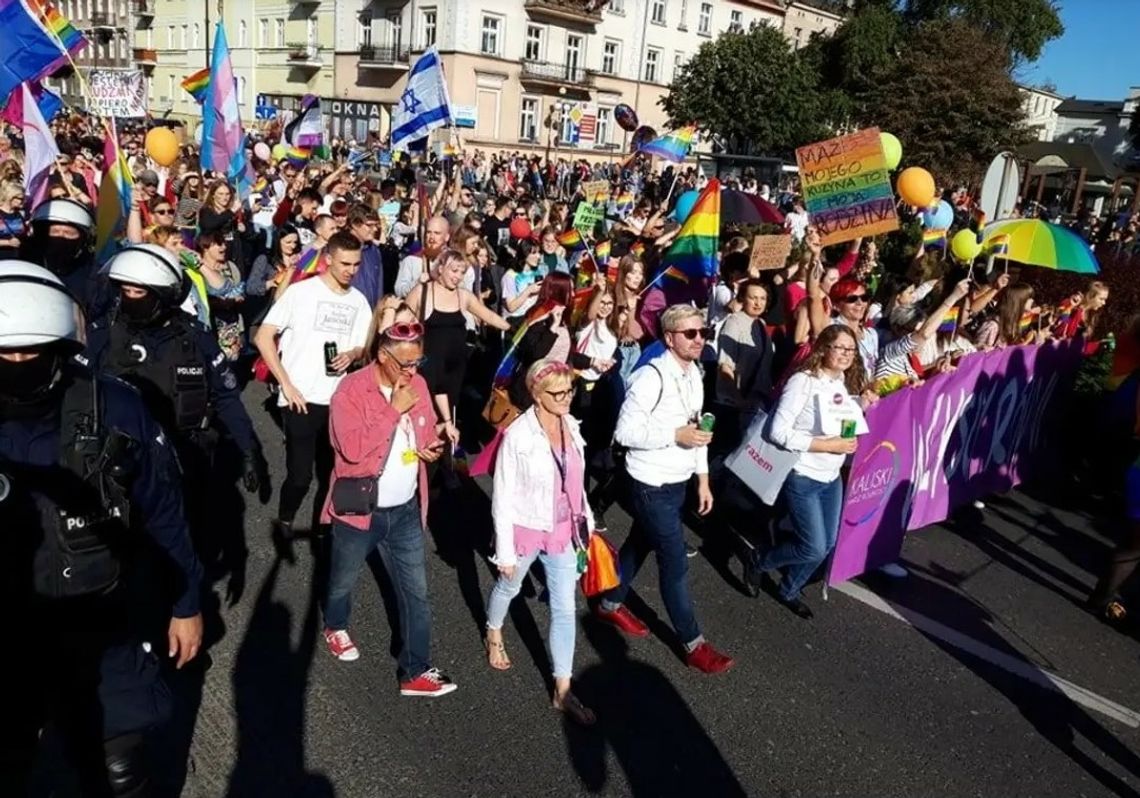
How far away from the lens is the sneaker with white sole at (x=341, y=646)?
421 centimetres

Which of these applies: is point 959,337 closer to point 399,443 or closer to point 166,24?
point 399,443

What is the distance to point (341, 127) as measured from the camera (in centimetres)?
4394

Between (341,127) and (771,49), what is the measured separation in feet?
72.8

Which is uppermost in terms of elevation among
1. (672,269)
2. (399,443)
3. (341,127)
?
(341,127)

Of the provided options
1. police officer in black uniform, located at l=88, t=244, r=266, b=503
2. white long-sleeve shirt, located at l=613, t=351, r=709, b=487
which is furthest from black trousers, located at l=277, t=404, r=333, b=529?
white long-sleeve shirt, located at l=613, t=351, r=709, b=487

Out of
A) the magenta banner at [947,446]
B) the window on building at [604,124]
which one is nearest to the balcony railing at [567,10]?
the window on building at [604,124]

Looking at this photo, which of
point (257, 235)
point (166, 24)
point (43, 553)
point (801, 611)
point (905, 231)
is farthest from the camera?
point (166, 24)

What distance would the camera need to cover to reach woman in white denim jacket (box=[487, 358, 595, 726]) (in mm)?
3770

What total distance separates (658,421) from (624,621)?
1.26m

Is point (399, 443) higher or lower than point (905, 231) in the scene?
lower

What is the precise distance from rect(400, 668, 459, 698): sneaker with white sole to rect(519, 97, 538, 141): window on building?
4762 centimetres

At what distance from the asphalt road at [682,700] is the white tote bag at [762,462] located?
78cm

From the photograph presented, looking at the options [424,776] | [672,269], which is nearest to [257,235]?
[672,269]

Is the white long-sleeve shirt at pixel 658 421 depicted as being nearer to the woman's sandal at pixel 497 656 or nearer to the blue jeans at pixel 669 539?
the blue jeans at pixel 669 539
